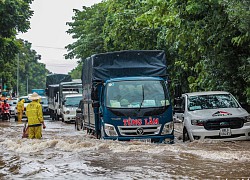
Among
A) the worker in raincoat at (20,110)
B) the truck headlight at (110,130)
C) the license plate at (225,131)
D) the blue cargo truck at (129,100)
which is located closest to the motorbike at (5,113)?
the worker in raincoat at (20,110)

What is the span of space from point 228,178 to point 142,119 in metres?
5.35

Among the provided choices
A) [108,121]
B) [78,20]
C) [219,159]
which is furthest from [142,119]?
[78,20]

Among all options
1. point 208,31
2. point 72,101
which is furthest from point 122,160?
point 72,101

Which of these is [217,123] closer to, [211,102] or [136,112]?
[211,102]

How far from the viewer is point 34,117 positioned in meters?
15.4

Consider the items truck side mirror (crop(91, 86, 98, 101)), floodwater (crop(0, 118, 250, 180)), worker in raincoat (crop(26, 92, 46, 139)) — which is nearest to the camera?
floodwater (crop(0, 118, 250, 180))

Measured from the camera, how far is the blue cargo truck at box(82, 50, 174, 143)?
1396 cm

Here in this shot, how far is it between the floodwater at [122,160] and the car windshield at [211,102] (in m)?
1.63

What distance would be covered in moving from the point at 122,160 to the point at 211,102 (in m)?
5.53

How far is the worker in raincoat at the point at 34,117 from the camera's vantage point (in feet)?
50.3

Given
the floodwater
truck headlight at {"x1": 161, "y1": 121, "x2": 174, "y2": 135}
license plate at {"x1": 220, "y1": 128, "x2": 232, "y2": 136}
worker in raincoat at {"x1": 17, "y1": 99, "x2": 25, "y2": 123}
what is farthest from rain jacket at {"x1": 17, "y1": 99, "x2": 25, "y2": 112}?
license plate at {"x1": 220, "y1": 128, "x2": 232, "y2": 136}

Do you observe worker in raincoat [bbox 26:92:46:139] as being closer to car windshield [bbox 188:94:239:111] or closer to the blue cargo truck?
the blue cargo truck

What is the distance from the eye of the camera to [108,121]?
14078mm

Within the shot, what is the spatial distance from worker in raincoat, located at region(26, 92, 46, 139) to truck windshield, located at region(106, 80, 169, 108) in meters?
2.14
